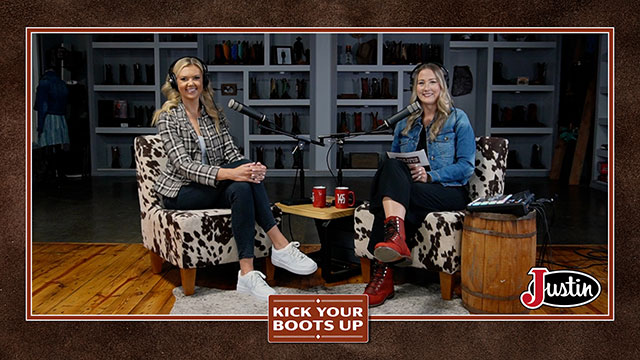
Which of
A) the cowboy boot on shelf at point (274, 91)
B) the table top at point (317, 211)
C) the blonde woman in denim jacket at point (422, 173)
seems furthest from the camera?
the cowboy boot on shelf at point (274, 91)

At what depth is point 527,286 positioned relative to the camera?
6.55 feet

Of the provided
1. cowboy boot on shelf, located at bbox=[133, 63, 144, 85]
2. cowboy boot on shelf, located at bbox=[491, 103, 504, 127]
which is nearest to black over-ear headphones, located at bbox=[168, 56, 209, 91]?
cowboy boot on shelf, located at bbox=[133, 63, 144, 85]

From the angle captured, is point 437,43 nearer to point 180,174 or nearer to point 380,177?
point 380,177

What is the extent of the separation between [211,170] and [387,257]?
2.56ft

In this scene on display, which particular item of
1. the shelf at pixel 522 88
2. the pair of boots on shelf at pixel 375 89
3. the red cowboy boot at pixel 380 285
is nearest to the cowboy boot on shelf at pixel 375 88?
the pair of boots on shelf at pixel 375 89

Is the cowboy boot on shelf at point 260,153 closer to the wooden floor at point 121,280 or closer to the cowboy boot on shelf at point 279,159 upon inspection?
the cowboy boot on shelf at point 279,159

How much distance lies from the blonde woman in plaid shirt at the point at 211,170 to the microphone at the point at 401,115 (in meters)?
0.51

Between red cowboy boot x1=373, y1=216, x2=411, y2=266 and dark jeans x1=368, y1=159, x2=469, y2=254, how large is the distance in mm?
76

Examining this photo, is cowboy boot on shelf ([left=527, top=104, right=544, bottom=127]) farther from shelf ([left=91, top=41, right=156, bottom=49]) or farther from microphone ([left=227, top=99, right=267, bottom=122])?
shelf ([left=91, top=41, right=156, bottom=49])

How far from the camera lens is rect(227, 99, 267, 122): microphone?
7.30 feet

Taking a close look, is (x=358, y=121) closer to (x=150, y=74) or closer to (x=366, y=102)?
(x=366, y=102)

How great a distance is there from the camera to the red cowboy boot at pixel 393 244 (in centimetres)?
216

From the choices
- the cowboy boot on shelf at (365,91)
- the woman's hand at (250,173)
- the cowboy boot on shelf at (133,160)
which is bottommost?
the woman's hand at (250,173)

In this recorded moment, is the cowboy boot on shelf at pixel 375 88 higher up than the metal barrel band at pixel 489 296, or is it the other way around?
the cowboy boot on shelf at pixel 375 88
